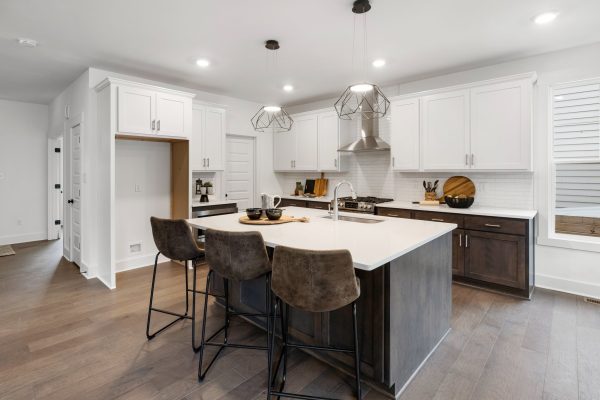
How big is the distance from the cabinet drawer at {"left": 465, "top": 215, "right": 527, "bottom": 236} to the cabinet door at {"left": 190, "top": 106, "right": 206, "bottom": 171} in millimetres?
3688

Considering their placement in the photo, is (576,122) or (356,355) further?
(576,122)

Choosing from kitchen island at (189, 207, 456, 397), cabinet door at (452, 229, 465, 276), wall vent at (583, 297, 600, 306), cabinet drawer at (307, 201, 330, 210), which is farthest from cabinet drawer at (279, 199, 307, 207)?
wall vent at (583, 297, 600, 306)

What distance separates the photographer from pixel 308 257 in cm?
165

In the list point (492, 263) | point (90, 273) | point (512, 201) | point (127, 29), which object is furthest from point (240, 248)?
point (512, 201)

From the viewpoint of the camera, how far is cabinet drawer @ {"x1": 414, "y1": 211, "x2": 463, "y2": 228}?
3.84 m

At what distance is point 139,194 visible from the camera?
4.69 metres

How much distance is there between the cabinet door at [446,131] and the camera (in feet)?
13.2

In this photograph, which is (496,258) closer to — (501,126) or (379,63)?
(501,126)

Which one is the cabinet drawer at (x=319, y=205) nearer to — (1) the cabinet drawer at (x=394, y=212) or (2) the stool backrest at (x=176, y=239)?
(1) the cabinet drawer at (x=394, y=212)

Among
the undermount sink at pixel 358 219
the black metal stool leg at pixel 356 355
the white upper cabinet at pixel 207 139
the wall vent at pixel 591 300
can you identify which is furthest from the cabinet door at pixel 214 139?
the wall vent at pixel 591 300

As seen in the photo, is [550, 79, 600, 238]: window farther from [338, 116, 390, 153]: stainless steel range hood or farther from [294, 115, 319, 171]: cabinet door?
[294, 115, 319, 171]: cabinet door

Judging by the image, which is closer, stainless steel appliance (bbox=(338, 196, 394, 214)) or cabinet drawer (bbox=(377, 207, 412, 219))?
cabinet drawer (bbox=(377, 207, 412, 219))

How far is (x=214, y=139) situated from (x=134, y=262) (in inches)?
84.5

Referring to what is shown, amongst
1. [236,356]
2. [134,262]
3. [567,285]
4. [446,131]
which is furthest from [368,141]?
[134,262]
